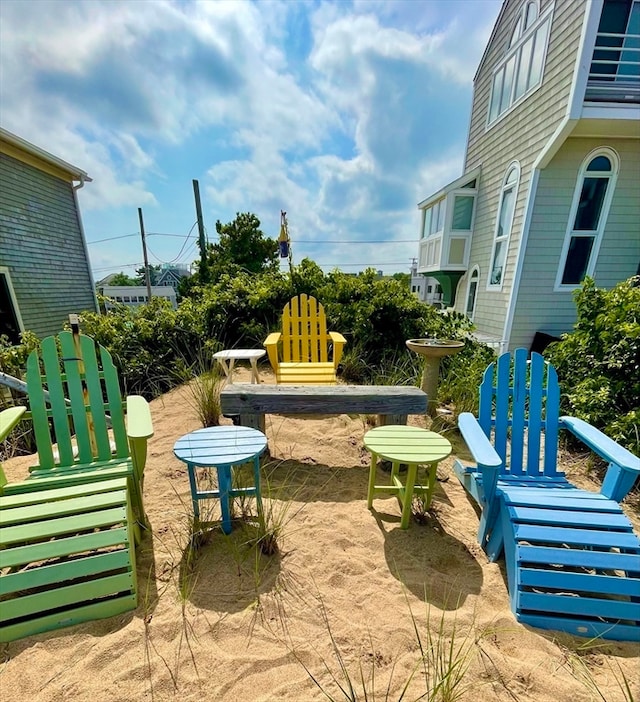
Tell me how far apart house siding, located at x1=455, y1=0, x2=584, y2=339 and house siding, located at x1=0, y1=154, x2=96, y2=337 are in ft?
29.6

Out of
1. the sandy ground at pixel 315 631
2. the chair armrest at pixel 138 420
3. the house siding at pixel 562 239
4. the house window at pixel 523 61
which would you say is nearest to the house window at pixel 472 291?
the house siding at pixel 562 239

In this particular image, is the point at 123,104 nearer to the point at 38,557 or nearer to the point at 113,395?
the point at 113,395

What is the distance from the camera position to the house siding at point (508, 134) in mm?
4445

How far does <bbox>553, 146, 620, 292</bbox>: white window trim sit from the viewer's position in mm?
4840

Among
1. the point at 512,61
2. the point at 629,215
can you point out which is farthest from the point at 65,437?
the point at 512,61

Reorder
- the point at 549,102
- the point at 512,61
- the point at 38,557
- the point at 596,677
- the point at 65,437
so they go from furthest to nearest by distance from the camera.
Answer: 1. the point at 512,61
2. the point at 549,102
3. the point at 65,437
4. the point at 38,557
5. the point at 596,677

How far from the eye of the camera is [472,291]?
7.00m

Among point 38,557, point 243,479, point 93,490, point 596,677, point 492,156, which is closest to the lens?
point 596,677

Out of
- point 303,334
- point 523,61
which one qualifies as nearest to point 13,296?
point 303,334

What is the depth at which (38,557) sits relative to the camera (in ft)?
3.96

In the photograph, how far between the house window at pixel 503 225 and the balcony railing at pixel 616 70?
122 cm

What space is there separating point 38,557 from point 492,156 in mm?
8087

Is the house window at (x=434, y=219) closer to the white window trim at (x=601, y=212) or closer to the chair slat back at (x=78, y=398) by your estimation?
the white window trim at (x=601, y=212)

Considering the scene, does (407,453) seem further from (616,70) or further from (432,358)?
(616,70)
